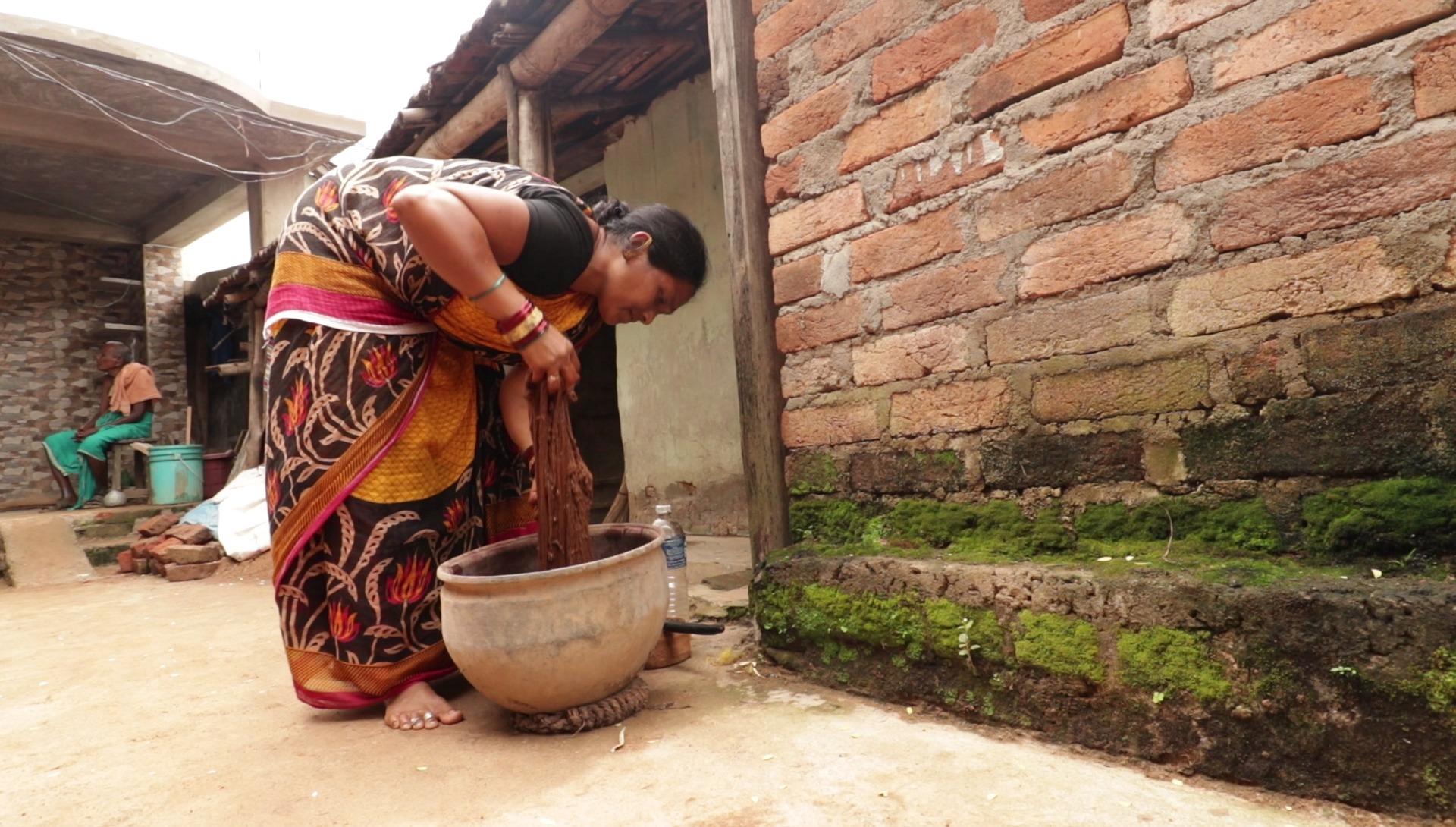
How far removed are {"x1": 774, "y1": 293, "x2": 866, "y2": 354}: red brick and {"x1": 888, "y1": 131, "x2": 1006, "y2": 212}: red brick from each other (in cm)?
25

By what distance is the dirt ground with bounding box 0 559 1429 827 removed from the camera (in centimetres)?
124

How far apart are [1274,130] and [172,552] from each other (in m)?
6.48

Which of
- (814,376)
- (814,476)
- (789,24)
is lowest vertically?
(814,476)

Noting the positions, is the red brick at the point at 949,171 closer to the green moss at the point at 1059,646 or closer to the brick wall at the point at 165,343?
the green moss at the point at 1059,646

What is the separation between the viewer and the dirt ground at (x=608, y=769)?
A: 1.24 m

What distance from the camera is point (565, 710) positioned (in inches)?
66.3

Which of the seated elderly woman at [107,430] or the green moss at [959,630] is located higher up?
→ the seated elderly woman at [107,430]

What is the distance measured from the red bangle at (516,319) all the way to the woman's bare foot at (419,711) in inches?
35.7

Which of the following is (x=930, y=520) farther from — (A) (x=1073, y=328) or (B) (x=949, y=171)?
(B) (x=949, y=171)

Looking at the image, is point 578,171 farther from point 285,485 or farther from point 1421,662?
point 1421,662

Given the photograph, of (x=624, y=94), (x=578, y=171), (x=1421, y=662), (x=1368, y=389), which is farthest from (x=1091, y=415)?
(x=578, y=171)

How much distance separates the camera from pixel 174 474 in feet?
24.8

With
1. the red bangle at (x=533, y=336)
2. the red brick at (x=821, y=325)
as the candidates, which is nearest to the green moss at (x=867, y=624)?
the red brick at (x=821, y=325)

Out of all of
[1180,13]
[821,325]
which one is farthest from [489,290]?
[1180,13]
